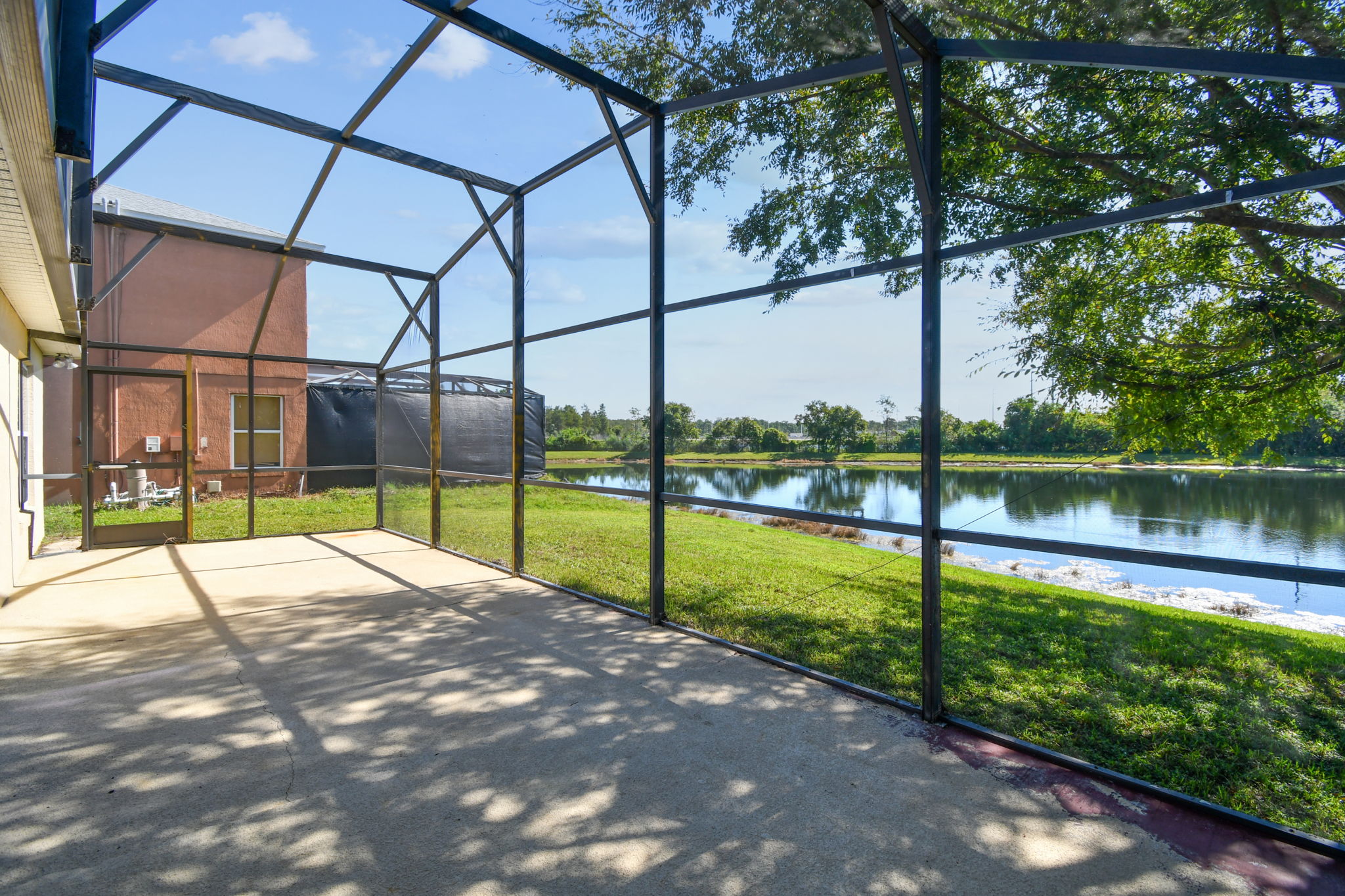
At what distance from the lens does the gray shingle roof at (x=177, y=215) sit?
9.76 meters

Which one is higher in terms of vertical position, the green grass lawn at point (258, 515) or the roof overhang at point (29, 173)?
the roof overhang at point (29, 173)

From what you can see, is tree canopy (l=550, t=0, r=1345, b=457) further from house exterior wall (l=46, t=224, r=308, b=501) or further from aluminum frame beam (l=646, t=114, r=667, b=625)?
house exterior wall (l=46, t=224, r=308, b=501)

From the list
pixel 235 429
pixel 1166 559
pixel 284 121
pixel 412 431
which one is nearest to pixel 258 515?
pixel 235 429

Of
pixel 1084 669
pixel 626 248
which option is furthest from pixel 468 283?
pixel 1084 669

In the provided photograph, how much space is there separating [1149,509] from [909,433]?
1015 mm

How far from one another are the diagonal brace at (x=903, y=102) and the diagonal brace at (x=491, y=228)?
382cm

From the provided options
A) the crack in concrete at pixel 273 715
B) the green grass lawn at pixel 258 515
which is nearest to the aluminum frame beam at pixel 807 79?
the crack in concrete at pixel 273 715

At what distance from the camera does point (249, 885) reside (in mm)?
1788

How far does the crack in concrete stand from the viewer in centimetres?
238

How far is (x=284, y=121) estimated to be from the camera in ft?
15.4

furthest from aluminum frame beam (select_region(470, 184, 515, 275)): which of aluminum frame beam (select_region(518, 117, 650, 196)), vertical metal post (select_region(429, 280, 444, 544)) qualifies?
vertical metal post (select_region(429, 280, 444, 544))

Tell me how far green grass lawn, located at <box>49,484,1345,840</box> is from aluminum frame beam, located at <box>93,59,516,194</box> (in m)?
3.20

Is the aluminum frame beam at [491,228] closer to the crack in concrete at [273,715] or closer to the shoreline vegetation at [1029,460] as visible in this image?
the shoreline vegetation at [1029,460]

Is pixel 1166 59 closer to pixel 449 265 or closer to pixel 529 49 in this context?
pixel 529 49
